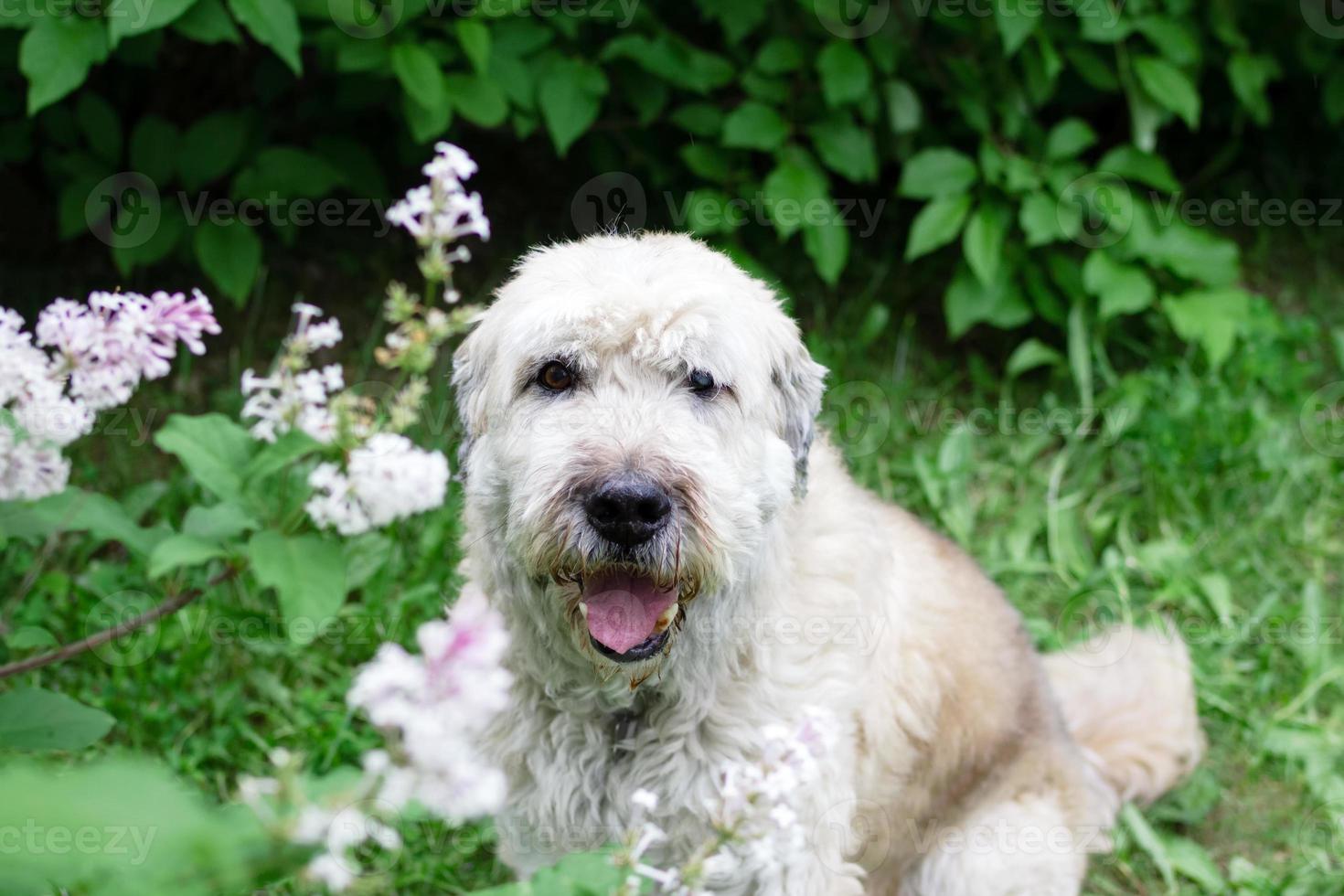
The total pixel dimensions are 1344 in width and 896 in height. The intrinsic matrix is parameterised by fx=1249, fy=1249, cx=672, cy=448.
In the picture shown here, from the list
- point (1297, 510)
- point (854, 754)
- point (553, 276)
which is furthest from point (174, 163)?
point (1297, 510)

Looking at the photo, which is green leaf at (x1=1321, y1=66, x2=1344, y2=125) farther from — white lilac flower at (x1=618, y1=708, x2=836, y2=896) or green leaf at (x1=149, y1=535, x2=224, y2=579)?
green leaf at (x1=149, y1=535, x2=224, y2=579)

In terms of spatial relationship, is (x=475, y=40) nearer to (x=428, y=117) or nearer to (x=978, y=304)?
(x=428, y=117)

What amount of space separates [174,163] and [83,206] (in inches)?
13.7

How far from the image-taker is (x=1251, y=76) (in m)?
5.02

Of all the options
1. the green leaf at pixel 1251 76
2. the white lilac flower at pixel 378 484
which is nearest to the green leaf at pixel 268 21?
the white lilac flower at pixel 378 484

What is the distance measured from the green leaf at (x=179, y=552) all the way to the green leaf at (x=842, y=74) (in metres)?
3.12

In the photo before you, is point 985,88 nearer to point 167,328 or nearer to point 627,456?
point 627,456

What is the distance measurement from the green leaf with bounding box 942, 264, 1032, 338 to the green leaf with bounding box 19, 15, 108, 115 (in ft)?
10.1

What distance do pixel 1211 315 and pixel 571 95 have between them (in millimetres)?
2562

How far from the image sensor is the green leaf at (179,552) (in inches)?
81.5

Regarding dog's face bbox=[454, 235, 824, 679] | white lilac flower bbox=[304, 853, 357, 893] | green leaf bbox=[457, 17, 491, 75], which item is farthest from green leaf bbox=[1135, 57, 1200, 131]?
white lilac flower bbox=[304, 853, 357, 893]

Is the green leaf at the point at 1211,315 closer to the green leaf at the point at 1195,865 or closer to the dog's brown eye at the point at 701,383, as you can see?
the green leaf at the point at 1195,865

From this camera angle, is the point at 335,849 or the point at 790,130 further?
the point at 790,130

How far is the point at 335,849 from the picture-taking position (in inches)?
45.4
